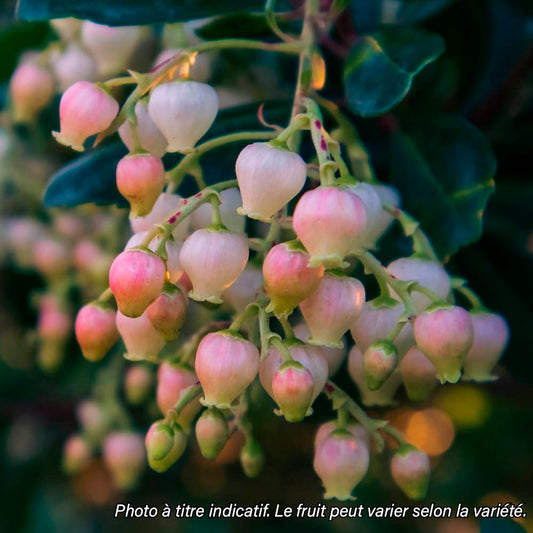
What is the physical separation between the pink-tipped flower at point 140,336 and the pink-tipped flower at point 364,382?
7.7 inches

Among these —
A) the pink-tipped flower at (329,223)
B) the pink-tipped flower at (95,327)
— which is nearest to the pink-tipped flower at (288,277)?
the pink-tipped flower at (329,223)

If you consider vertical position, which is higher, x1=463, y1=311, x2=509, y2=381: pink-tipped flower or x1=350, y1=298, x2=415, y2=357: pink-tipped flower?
x1=350, y1=298, x2=415, y2=357: pink-tipped flower

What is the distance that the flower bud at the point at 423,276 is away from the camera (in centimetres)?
70

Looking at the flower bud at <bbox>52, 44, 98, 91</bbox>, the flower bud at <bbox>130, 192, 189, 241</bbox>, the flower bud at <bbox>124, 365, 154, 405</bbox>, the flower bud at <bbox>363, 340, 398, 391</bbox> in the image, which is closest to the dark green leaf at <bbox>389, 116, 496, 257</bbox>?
the flower bud at <bbox>363, 340, 398, 391</bbox>

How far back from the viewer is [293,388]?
61 cm

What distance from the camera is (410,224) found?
727 millimetres

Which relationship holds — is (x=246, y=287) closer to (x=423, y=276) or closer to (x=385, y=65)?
(x=423, y=276)

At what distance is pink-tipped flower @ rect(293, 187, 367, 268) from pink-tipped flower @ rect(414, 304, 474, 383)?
11cm

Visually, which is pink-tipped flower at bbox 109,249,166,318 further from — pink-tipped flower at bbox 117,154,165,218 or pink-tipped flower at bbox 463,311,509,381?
pink-tipped flower at bbox 463,311,509,381

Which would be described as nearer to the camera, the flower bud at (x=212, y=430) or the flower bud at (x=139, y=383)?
the flower bud at (x=212, y=430)

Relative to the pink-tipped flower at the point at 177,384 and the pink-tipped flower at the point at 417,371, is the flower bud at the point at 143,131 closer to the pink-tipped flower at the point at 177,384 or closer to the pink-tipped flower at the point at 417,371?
the pink-tipped flower at the point at 177,384

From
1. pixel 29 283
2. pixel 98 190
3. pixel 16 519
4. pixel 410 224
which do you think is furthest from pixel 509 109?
pixel 16 519

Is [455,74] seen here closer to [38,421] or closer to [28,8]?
[28,8]

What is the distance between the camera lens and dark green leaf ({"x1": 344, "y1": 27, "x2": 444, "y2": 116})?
771 mm
